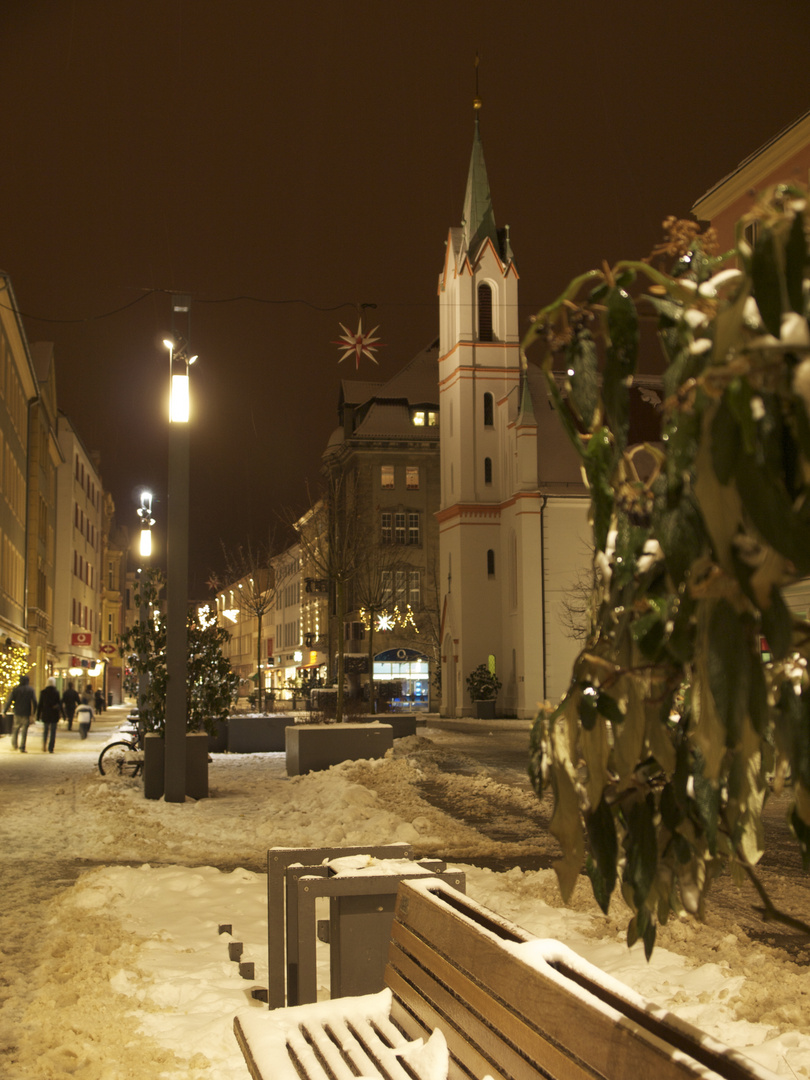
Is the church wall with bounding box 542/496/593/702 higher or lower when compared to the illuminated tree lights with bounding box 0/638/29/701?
higher

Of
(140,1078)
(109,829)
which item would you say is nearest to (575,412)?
(140,1078)

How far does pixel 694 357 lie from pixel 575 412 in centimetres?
43

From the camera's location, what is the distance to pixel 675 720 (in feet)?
6.73

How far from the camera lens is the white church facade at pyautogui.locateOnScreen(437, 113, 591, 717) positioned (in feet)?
155

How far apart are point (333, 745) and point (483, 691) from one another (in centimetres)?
2913

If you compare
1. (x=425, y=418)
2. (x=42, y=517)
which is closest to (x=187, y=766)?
(x=42, y=517)

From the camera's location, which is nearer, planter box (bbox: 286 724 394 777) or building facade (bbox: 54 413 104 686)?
planter box (bbox: 286 724 394 777)

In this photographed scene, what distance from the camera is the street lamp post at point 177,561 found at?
15.3m

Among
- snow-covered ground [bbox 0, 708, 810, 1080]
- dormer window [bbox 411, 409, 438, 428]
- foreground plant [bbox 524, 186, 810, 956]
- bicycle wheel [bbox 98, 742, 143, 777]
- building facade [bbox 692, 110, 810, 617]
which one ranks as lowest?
snow-covered ground [bbox 0, 708, 810, 1080]

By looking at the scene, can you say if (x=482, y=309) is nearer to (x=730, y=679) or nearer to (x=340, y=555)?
(x=340, y=555)

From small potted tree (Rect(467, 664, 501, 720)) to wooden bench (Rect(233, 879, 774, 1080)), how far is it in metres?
42.3

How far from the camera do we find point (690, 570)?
5.20 feet

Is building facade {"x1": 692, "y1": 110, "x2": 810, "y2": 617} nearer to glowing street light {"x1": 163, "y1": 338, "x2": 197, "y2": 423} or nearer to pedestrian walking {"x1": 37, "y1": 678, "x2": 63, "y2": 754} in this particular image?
glowing street light {"x1": 163, "y1": 338, "x2": 197, "y2": 423}

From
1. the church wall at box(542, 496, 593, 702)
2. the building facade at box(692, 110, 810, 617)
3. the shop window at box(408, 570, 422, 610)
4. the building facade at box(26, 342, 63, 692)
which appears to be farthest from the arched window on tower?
the building facade at box(692, 110, 810, 617)
